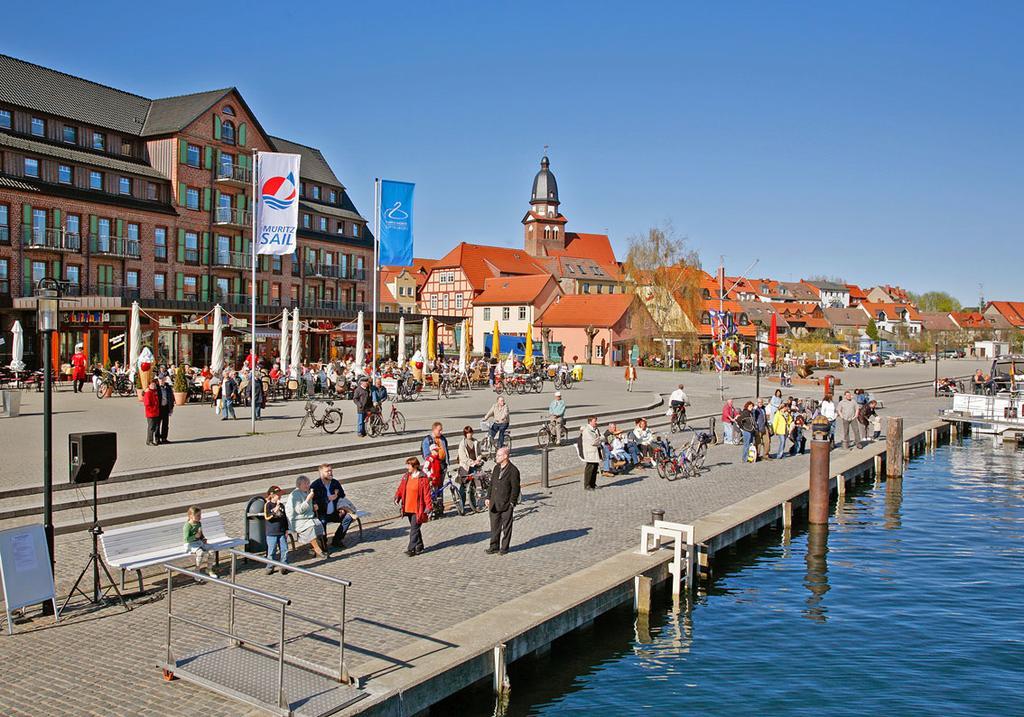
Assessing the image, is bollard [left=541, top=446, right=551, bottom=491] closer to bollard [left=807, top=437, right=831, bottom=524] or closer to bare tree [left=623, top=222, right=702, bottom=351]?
bollard [left=807, top=437, right=831, bottom=524]

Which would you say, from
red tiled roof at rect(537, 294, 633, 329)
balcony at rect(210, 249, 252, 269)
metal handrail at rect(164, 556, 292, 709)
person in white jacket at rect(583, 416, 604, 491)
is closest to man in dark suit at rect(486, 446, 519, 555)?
metal handrail at rect(164, 556, 292, 709)

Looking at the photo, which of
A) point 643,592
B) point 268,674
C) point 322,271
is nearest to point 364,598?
point 268,674

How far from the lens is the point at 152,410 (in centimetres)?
2136

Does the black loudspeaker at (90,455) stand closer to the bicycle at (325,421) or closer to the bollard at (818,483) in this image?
the bicycle at (325,421)

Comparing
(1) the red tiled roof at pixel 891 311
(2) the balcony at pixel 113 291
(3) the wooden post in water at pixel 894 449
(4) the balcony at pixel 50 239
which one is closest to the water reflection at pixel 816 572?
(3) the wooden post in water at pixel 894 449

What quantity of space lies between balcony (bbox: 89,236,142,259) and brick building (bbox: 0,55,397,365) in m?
0.07

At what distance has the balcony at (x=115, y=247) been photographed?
49.4 meters

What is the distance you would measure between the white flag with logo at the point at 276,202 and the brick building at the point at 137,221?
1488 cm

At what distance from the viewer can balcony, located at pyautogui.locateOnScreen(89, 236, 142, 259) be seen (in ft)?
162

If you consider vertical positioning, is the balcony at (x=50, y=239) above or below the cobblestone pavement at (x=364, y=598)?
above

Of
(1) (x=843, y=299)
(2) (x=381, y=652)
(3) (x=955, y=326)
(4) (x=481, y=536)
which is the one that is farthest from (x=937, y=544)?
(1) (x=843, y=299)

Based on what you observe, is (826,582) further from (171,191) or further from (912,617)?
(171,191)

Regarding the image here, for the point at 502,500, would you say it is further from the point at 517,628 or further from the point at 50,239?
the point at 50,239

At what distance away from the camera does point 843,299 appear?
196 metres
